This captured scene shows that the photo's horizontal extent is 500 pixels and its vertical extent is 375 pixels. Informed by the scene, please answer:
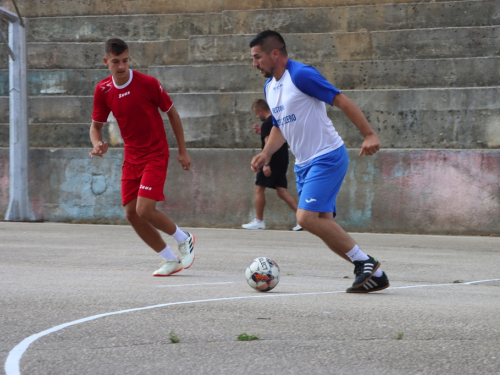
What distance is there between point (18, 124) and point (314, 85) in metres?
10.2

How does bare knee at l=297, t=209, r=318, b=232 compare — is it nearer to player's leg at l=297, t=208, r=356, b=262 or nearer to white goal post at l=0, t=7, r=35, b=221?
player's leg at l=297, t=208, r=356, b=262

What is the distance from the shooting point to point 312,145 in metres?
6.75

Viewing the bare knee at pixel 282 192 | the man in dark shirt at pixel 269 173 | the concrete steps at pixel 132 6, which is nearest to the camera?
the man in dark shirt at pixel 269 173

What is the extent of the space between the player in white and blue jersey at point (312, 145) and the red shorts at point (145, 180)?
4.57 feet

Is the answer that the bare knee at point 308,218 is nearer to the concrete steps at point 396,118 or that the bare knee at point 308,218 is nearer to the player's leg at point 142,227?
the player's leg at point 142,227

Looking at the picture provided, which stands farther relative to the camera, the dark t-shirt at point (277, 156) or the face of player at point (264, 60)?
the dark t-shirt at point (277, 156)

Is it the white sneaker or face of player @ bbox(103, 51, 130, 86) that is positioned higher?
face of player @ bbox(103, 51, 130, 86)

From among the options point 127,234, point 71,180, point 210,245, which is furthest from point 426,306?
point 71,180

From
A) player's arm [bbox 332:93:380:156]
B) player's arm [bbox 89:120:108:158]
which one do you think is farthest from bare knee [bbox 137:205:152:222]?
player's arm [bbox 332:93:380:156]

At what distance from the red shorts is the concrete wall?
250 inches

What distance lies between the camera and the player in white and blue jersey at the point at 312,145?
6.67 meters

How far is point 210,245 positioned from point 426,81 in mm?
5571

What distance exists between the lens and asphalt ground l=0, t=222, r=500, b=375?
4.33 meters

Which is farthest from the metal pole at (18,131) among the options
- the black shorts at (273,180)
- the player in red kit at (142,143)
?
the player in red kit at (142,143)
